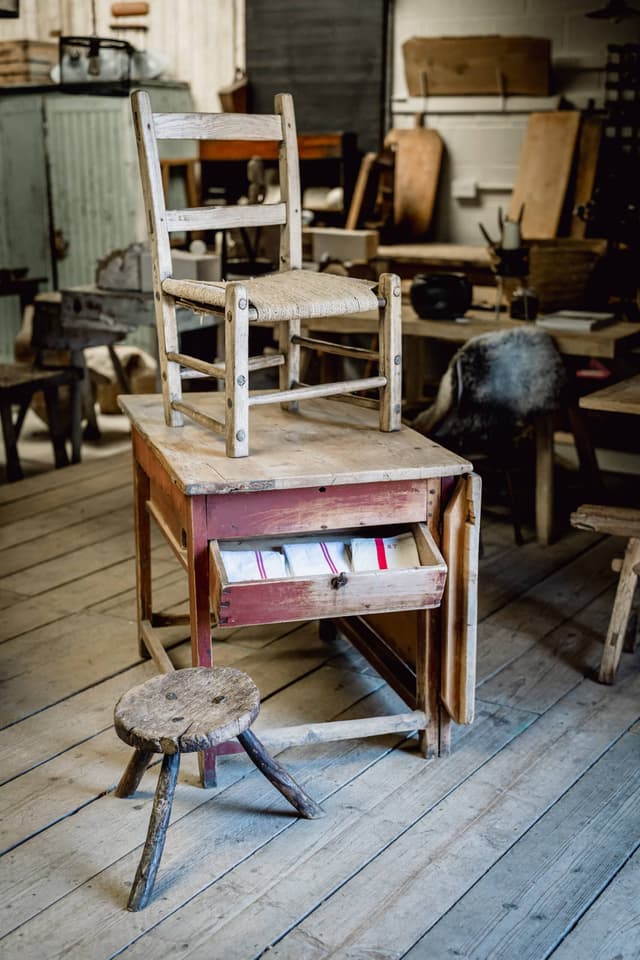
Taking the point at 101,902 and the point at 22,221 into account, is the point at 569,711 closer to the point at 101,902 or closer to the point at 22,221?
the point at 101,902

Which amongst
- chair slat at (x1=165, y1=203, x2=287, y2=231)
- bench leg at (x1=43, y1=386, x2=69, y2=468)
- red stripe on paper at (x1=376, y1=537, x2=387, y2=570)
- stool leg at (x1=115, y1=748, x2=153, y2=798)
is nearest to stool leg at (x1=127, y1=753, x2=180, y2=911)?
stool leg at (x1=115, y1=748, x2=153, y2=798)

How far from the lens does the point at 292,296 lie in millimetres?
2414

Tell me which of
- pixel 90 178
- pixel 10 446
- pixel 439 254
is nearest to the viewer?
pixel 10 446

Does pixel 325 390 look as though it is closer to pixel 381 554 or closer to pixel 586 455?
pixel 381 554

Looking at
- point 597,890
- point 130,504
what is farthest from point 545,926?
point 130,504

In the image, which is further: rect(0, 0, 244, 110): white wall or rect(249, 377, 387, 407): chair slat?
rect(0, 0, 244, 110): white wall

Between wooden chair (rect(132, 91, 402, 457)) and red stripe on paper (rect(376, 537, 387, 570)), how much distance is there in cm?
34

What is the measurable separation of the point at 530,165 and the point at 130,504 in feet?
8.90

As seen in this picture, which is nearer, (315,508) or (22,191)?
(315,508)

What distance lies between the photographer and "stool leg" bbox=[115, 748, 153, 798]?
87.0 inches

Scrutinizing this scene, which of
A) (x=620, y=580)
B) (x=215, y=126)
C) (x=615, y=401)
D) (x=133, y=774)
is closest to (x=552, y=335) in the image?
(x=615, y=401)

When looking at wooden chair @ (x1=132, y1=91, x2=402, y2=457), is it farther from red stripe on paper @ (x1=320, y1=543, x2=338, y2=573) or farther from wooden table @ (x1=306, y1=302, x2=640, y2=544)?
wooden table @ (x1=306, y1=302, x2=640, y2=544)

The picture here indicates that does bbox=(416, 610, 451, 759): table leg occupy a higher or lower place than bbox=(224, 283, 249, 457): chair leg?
lower

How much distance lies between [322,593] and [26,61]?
249 inches
